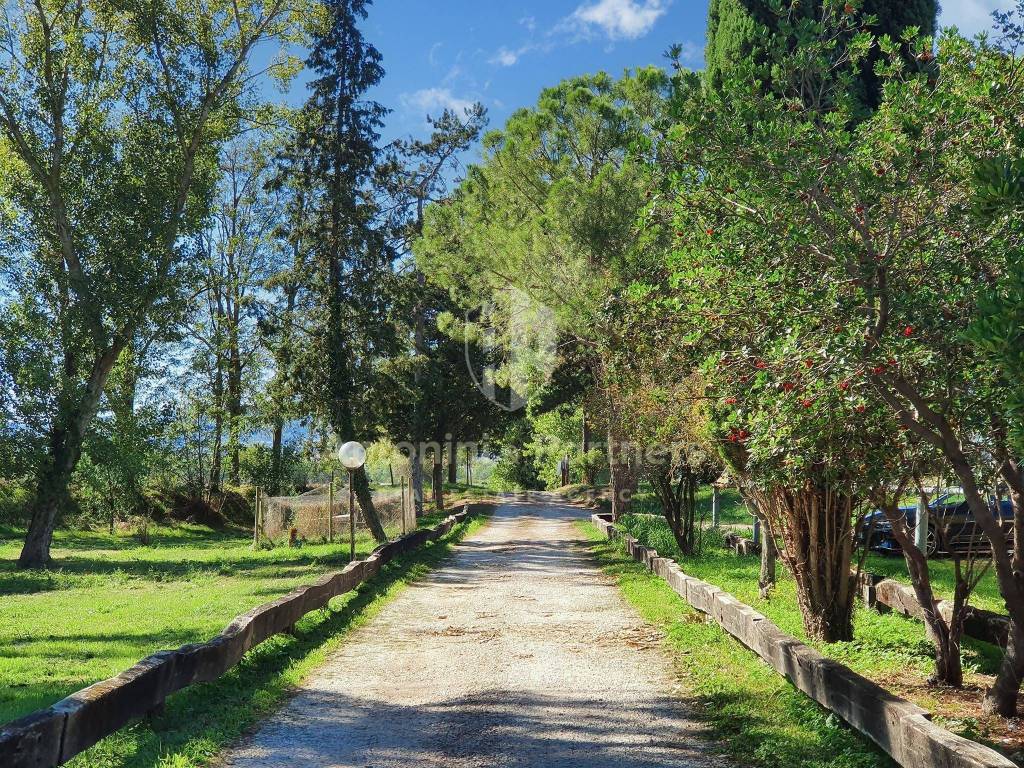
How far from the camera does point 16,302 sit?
21281 mm

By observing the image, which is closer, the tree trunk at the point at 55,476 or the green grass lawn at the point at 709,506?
the tree trunk at the point at 55,476

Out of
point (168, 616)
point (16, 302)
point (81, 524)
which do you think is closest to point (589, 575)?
point (168, 616)

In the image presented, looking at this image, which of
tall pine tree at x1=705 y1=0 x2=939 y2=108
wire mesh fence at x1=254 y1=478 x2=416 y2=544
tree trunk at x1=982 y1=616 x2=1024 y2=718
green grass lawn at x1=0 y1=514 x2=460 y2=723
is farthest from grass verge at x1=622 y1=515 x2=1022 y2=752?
wire mesh fence at x1=254 y1=478 x2=416 y2=544

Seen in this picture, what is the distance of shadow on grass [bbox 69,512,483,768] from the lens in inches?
227

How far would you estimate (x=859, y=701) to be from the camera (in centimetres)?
580

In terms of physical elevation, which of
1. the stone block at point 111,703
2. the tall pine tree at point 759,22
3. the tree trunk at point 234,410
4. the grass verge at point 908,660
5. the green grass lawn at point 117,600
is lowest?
the green grass lawn at point 117,600

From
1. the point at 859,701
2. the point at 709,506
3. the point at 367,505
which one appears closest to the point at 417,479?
the point at 367,505

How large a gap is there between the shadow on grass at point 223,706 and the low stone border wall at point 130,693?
0.14 m

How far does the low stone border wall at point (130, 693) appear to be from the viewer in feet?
15.9

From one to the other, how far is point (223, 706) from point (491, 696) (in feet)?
6.96

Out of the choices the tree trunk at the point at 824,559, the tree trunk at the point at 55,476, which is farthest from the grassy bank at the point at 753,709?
the tree trunk at the point at 55,476

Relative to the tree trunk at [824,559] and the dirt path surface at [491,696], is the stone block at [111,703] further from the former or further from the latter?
the tree trunk at [824,559]

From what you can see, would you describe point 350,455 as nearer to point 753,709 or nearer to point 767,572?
point 767,572

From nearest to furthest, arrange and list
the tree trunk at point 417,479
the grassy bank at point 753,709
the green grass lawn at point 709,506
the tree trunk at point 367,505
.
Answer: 1. the grassy bank at point 753,709
2. the tree trunk at point 367,505
3. the green grass lawn at point 709,506
4. the tree trunk at point 417,479
